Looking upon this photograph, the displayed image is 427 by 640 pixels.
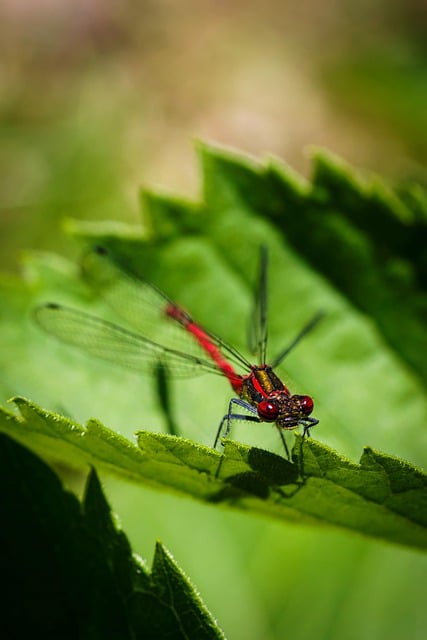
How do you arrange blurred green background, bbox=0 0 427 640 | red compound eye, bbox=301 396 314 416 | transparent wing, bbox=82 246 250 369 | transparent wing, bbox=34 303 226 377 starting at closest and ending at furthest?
1. red compound eye, bbox=301 396 314 416
2. transparent wing, bbox=34 303 226 377
3. transparent wing, bbox=82 246 250 369
4. blurred green background, bbox=0 0 427 640

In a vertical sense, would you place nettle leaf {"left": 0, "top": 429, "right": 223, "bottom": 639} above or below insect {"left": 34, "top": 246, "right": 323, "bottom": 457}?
below

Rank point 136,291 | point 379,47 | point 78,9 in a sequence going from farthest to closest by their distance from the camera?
point 78,9, point 379,47, point 136,291

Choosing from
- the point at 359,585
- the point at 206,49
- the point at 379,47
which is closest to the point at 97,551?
the point at 359,585

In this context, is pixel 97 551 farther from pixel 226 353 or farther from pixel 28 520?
pixel 226 353

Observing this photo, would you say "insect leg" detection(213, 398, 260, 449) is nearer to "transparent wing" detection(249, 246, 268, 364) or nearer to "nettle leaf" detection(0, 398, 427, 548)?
"transparent wing" detection(249, 246, 268, 364)

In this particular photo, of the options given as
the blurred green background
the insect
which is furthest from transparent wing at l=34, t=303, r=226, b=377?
the blurred green background

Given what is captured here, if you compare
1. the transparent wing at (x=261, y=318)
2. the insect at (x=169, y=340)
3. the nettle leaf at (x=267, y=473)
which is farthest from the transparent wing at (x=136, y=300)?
the nettle leaf at (x=267, y=473)

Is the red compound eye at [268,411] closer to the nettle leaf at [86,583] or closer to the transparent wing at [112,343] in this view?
the transparent wing at [112,343]
